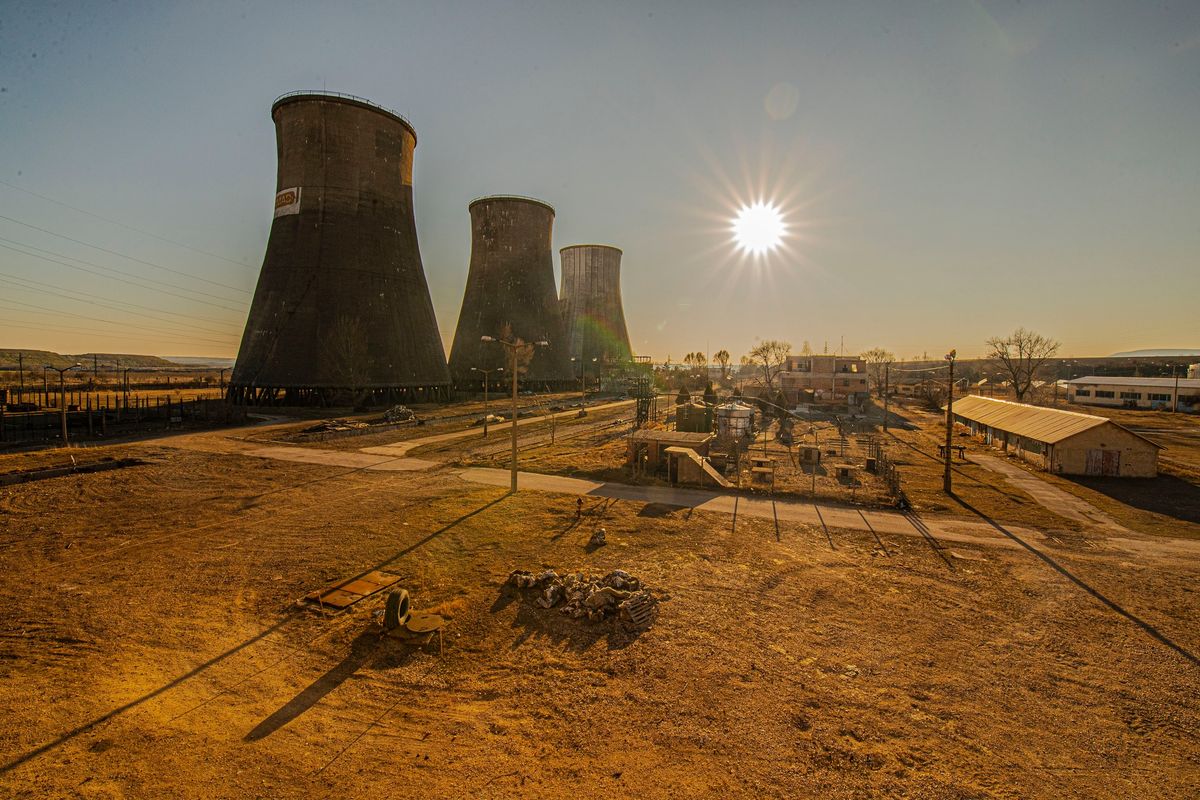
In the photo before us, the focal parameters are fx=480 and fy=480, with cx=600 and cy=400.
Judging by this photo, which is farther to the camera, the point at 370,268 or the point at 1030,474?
the point at 370,268

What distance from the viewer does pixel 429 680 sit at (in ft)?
27.3

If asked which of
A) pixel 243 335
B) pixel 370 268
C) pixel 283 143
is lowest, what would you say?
pixel 243 335

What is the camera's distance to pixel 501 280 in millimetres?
61906

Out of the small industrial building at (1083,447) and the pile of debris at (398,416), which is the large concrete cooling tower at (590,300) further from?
the small industrial building at (1083,447)

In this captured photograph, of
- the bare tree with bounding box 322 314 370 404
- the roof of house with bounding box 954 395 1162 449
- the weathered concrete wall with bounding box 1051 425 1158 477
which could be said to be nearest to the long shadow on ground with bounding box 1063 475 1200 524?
the weathered concrete wall with bounding box 1051 425 1158 477

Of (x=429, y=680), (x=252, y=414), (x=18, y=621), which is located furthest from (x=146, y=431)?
(x=429, y=680)

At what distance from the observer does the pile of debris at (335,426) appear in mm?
34562

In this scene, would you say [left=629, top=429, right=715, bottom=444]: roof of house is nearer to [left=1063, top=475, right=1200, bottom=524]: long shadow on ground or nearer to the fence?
[left=1063, top=475, right=1200, bottom=524]: long shadow on ground

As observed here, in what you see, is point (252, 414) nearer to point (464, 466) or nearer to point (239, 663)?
point (464, 466)

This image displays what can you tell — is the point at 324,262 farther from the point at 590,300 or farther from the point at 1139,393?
the point at 1139,393

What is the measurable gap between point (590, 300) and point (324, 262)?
43649 millimetres

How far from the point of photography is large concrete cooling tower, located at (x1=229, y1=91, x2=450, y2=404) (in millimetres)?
43062

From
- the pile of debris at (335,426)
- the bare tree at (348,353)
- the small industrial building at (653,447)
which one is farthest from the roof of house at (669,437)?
the bare tree at (348,353)

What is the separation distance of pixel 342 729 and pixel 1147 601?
1770cm
